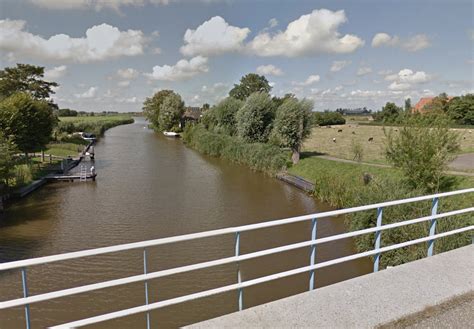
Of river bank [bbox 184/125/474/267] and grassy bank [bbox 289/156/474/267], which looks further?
river bank [bbox 184/125/474/267]

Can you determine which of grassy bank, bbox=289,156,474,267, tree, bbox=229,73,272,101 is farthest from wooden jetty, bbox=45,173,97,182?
tree, bbox=229,73,272,101

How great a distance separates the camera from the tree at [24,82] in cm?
4017

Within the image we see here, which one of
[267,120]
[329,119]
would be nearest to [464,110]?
[329,119]

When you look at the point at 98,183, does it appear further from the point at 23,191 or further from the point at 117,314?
the point at 117,314

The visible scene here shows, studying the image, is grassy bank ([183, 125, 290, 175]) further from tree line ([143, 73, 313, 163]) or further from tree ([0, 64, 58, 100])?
tree ([0, 64, 58, 100])

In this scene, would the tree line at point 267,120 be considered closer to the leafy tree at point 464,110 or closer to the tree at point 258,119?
the tree at point 258,119

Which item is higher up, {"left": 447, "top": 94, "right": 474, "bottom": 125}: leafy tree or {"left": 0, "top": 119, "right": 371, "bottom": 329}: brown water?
{"left": 447, "top": 94, "right": 474, "bottom": 125}: leafy tree

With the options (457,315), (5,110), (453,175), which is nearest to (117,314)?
(457,315)

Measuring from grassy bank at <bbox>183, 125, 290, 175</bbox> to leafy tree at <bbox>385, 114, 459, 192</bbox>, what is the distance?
11.9m

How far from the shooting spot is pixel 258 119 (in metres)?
28.0

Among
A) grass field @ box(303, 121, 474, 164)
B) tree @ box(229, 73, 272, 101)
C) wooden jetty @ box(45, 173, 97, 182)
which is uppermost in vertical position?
tree @ box(229, 73, 272, 101)

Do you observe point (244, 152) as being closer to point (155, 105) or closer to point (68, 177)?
point (68, 177)

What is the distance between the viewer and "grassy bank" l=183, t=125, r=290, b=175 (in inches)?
962

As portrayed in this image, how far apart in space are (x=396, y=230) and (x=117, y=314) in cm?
768
